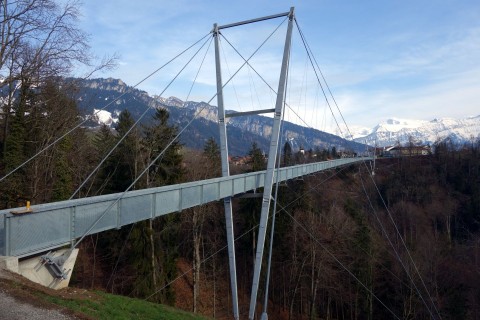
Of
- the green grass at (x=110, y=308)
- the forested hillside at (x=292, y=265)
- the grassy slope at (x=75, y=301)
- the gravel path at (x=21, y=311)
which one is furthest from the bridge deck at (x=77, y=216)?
the forested hillside at (x=292, y=265)

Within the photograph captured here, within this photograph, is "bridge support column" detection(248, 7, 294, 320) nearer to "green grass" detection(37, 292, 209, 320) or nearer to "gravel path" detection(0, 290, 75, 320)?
"green grass" detection(37, 292, 209, 320)

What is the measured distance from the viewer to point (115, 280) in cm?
2298

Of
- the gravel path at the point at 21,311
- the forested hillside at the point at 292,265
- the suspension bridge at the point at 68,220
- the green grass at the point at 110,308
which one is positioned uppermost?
the suspension bridge at the point at 68,220

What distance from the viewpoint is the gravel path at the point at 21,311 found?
17.5ft

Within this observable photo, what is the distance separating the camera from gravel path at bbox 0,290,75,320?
17.5ft

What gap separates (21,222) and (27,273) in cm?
112

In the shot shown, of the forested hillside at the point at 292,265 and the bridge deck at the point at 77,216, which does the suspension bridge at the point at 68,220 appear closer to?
the bridge deck at the point at 77,216

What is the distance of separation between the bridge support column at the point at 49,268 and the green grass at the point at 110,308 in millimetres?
558

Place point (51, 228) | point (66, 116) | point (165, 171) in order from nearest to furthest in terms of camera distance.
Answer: point (51, 228) → point (66, 116) → point (165, 171)

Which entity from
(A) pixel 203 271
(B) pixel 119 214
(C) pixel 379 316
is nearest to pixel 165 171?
(A) pixel 203 271

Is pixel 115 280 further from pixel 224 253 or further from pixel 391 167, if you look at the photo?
pixel 391 167

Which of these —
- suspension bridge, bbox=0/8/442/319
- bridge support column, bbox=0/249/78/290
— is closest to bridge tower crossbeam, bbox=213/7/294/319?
suspension bridge, bbox=0/8/442/319

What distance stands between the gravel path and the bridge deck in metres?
0.79

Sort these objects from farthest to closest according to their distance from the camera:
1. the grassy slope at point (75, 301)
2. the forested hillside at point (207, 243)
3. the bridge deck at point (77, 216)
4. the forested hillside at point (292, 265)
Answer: the forested hillside at point (292, 265) < the forested hillside at point (207, 243) < the bridge deck at point (77, 216) < the grassy slope at point (75, 301)
